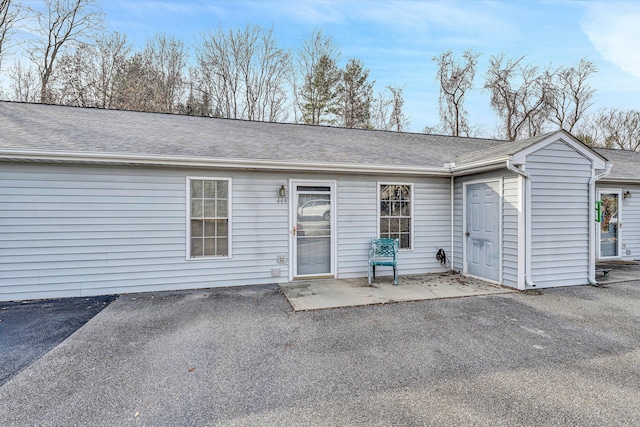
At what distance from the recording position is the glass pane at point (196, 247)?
5477mm

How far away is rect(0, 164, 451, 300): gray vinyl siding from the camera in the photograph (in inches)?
189

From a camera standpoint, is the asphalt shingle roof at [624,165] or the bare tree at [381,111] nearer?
the asphalt shingle roof at [624,165]

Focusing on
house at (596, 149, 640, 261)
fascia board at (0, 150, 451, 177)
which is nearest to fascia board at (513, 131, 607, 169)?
fascia board at (0, 150, 451, 177)

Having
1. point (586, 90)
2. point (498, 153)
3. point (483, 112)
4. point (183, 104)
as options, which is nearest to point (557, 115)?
point (586, 90)

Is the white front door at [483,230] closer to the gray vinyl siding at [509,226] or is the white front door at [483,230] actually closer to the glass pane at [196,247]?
the gray vinyl siding at [509,226]

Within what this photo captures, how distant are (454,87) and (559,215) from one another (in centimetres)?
1483

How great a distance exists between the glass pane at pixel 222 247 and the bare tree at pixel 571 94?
70.4 ft

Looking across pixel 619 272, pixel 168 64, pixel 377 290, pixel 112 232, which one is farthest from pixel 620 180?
pixel 168 64

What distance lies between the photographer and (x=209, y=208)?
5.53 m

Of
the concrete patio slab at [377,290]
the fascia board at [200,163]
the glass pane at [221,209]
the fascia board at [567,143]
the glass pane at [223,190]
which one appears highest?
the fascia board at [567,143]

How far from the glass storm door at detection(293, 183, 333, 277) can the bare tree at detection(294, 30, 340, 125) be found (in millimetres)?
10471

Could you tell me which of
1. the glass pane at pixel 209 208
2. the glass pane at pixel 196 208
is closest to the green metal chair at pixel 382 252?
the glass pane at pixel 209 208

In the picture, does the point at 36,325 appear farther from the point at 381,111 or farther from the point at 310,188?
the point at 381,111

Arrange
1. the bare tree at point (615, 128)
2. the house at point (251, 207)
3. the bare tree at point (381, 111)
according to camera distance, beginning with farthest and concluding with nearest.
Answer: the bare tree at point (615, 128), the bare tree at point (381, 111), the house at point (251, 207)
